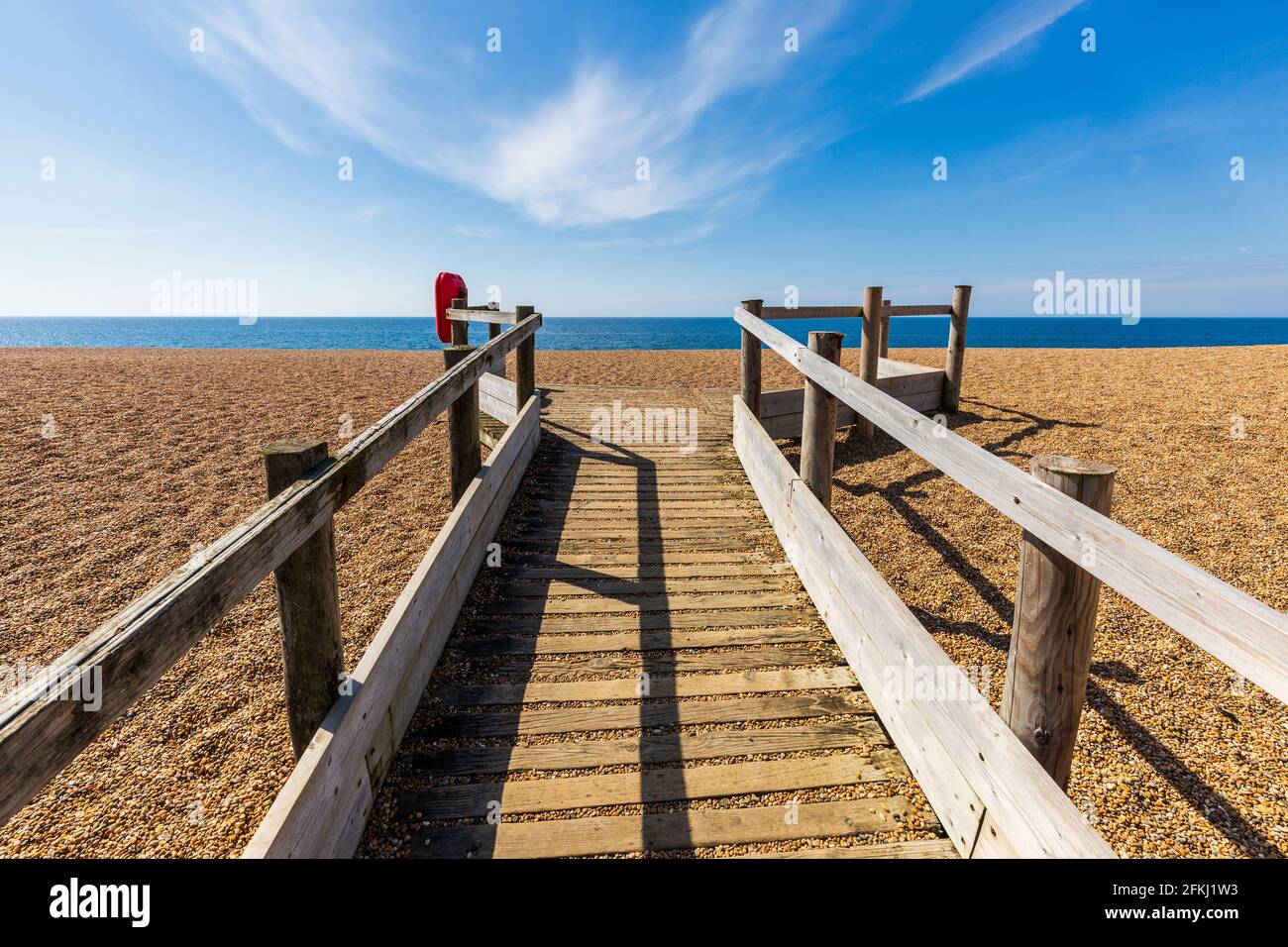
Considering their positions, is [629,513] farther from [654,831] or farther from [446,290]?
[446,290]

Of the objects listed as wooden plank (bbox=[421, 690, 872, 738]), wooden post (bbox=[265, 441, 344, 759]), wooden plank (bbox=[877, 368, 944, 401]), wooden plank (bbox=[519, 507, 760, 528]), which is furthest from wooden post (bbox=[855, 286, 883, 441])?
wooden post (bbox=[265, 441, 344, 759])

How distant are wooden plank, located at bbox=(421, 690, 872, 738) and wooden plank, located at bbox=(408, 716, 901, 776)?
0.27 feet

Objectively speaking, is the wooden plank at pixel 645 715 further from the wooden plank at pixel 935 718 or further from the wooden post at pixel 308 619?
the wooden post at pixel 308 619

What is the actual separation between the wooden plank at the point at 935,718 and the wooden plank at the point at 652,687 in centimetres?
25

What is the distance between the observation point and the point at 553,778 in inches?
101

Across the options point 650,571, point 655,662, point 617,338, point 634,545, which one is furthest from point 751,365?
point 617,338

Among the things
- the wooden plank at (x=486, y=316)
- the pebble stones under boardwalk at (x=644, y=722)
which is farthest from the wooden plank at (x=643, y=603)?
the wooden plank at (x=486, y=316)

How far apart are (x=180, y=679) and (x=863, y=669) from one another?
3865mm

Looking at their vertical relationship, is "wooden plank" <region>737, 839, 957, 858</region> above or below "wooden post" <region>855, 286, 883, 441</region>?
below

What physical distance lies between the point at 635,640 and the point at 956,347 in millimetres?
7782

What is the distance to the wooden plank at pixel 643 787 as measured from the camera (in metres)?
2.41

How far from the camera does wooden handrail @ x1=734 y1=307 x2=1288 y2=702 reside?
115 cm

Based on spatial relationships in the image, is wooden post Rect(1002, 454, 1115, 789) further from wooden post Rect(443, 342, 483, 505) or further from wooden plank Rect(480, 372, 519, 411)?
wooden plank Rect(480, 372, 519, 411)
